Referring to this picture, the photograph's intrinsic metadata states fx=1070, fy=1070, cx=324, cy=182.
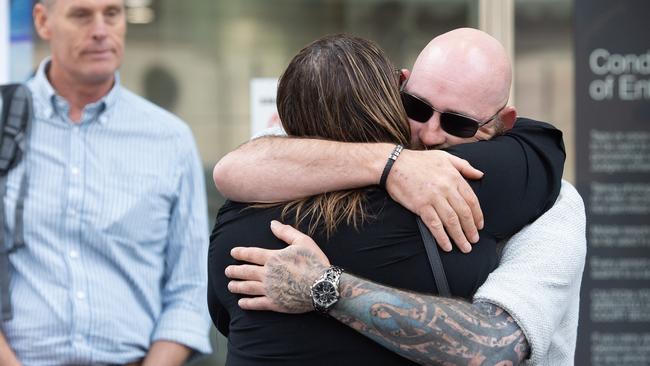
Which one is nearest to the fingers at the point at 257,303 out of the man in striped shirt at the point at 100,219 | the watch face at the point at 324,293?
the watch face at the point at 324,293

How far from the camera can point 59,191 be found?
3.75 metres

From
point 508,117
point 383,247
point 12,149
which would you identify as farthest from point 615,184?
point 383,247

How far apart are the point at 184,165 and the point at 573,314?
79.0 inches

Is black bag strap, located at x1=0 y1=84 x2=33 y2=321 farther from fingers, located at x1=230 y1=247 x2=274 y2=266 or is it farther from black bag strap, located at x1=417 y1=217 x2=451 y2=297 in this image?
black bag strap, located at x1=417 y1=217 x2=451 y2=297

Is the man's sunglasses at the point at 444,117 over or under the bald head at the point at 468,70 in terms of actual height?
under

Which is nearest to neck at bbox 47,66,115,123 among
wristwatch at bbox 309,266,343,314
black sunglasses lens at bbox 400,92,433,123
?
black sunglasses lens at bbox 400,92,433,123

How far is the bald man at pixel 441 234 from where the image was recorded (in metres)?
2.11

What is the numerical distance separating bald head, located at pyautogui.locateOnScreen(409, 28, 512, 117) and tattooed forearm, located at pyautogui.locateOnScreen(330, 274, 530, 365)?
1.50ft

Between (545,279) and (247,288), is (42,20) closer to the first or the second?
(247,288)

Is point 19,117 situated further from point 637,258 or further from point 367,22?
point 637,258

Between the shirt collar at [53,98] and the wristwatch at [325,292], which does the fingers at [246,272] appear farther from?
the shirt collar at [53,98]

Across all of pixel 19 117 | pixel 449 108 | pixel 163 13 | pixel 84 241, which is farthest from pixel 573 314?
pixel 163 13

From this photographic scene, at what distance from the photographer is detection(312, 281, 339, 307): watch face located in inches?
84.0

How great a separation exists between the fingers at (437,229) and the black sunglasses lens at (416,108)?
26 cm
